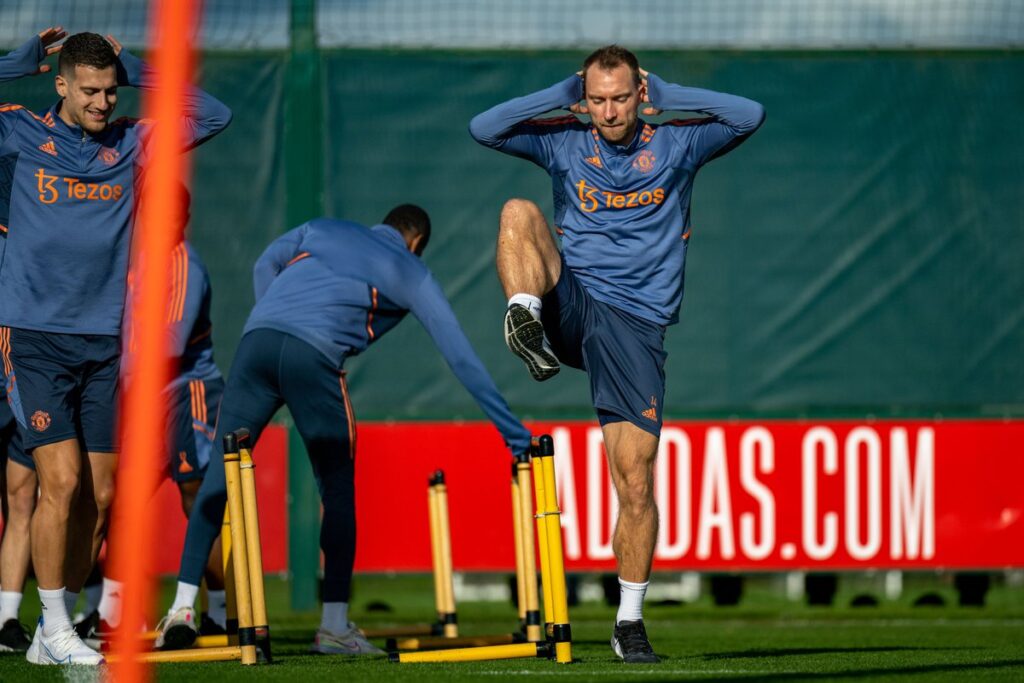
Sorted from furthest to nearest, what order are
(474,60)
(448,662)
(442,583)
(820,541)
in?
(474,60), (820,541), (442,583), (448,662)

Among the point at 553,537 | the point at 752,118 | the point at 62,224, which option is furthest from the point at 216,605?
the point at 752,118

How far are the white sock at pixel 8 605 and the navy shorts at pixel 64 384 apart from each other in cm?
104

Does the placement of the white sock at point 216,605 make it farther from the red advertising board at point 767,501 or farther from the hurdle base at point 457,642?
the red advertising board at point 767,501

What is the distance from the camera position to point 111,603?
8.12 meters

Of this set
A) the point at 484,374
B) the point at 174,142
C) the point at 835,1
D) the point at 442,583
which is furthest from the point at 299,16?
the point at 174,142

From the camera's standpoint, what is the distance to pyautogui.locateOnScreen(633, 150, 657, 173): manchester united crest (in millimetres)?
6648

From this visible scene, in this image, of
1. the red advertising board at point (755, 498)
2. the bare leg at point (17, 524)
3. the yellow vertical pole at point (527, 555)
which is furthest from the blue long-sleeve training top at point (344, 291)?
the red advertising board at point (755, 498)

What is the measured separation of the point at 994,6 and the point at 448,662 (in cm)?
701

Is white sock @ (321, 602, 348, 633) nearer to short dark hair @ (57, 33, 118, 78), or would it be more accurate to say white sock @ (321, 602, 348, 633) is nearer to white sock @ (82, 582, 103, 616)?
white sock @ (82, 582, 103, 616)

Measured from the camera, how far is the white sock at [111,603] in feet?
26.5

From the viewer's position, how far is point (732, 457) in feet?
34.2

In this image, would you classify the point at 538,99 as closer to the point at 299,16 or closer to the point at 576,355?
the point at 576,355

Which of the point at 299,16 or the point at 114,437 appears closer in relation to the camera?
the point at 114,437

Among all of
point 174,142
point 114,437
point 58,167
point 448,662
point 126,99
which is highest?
point 126,99
